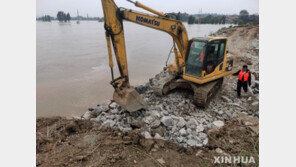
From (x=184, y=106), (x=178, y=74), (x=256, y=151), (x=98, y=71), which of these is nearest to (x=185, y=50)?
(x=178, y=74)

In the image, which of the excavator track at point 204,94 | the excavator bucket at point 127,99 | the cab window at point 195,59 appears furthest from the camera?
the cab window at point 195,59

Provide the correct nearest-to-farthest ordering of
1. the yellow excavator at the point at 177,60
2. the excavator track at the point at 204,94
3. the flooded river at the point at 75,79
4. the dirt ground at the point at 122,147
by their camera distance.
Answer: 1. the dirt ground at the point at 122,147
2. the yellow excavator at the point at 177,60
3. the excavator track at the point at 204,94
4. the flooded river at the point at 75,79

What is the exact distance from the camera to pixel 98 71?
12555 mm

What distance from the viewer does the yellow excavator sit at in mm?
4822

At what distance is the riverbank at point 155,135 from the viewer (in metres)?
4.16

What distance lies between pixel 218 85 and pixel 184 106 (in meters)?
1.83

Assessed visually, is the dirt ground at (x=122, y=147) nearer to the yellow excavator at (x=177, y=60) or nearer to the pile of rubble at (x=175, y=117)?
the pile of rubble at (x=175, y=117)

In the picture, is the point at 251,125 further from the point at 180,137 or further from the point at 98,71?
the point at 98,71

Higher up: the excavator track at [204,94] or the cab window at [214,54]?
the cab window at [214,54]

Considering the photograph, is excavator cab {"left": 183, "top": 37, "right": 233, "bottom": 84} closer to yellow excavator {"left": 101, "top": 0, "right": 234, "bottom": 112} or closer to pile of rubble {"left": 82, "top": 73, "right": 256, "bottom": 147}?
yellow excavator {"left": 101, "top": 0, "right": 234, "bottom": 112}

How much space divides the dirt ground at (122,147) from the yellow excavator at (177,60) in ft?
3.42

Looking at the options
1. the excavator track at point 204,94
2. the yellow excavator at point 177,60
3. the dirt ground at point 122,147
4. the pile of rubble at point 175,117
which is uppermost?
the yellow excavator at point 177,60

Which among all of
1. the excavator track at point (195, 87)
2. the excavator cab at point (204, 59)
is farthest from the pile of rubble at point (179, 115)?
the excavator cab at point (204, 59)

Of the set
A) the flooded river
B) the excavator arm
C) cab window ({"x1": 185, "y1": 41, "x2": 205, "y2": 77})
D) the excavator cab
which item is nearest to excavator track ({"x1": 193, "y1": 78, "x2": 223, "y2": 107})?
the excavator cab
